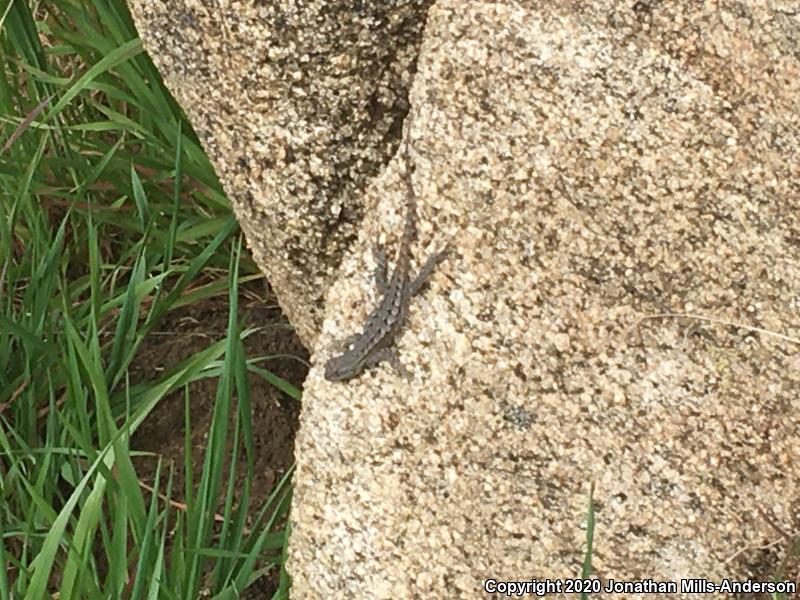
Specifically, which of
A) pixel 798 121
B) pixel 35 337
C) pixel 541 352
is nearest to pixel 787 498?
pixel 541 352

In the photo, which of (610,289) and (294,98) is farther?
(294,98)

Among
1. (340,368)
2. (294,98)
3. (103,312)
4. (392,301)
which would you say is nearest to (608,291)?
(392,301)

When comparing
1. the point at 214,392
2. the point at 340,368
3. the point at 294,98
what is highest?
the point at 294,98

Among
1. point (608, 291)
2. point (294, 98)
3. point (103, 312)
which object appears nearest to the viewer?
point (608, 291)

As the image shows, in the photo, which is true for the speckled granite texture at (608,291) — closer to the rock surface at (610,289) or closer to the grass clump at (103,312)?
the rock surface at (610,289)

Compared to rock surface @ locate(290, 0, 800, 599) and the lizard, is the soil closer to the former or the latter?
the lizard

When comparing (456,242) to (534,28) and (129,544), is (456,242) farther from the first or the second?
(129,544)

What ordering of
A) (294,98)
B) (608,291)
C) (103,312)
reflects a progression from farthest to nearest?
(103,312), (294,98), (608,291)

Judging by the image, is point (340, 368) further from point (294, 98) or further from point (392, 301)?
point (294, 98)

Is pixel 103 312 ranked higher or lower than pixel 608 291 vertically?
lower
